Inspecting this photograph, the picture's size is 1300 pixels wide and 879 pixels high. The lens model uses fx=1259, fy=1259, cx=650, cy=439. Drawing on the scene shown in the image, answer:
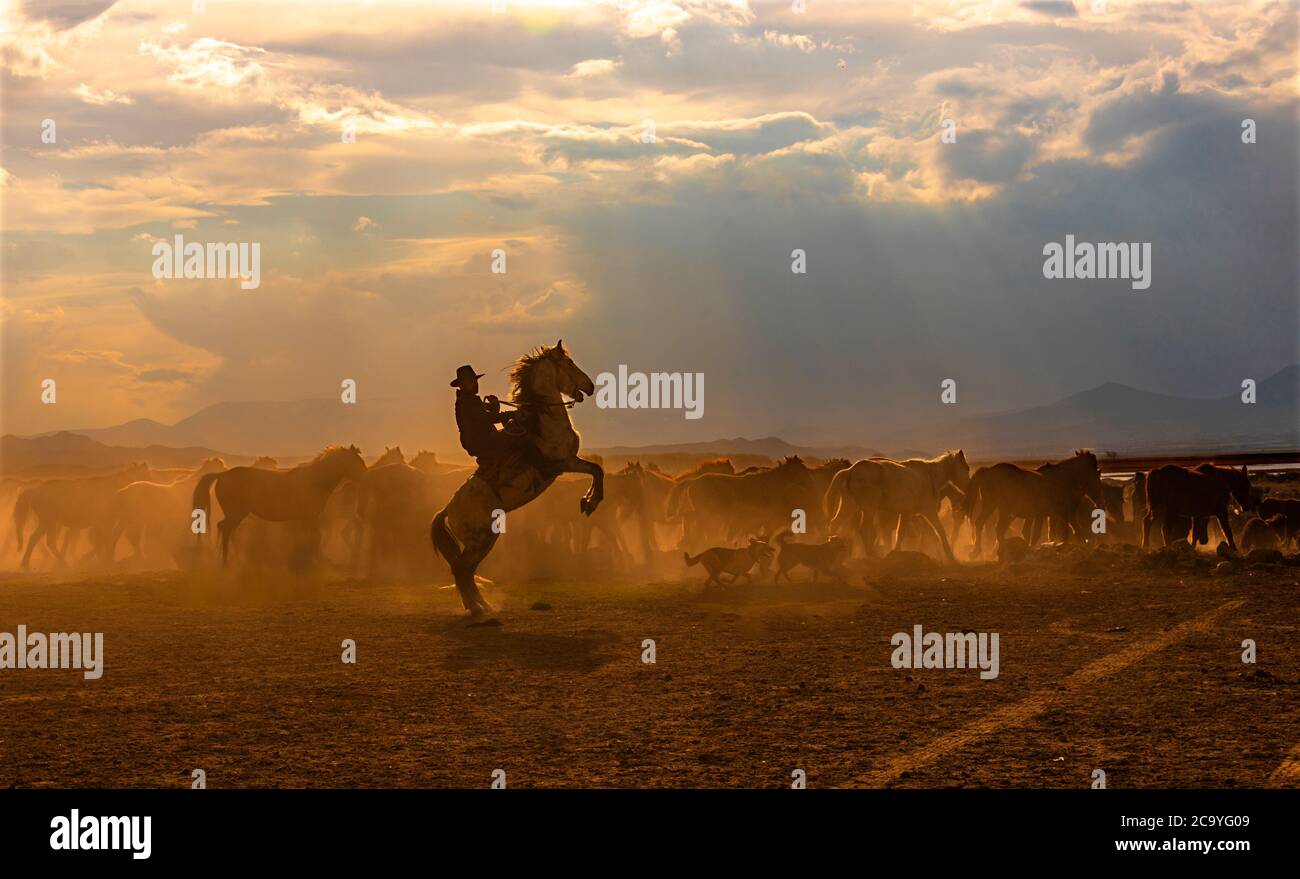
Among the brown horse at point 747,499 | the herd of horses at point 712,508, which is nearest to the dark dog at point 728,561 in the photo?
the herd of horses at point 712,508

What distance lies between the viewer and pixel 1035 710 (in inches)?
399

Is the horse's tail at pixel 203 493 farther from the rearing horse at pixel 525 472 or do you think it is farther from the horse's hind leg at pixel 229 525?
the rearing horse at pixel 525 472

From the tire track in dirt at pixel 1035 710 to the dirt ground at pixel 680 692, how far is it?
0.14 ft

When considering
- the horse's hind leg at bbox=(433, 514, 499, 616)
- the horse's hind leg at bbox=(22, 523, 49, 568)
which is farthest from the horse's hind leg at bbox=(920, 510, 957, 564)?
the horse's hind leg at bbox=(22, 523, 49, 568)

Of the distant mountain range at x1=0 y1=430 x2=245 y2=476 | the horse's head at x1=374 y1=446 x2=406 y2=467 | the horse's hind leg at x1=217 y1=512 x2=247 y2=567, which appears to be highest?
the distant mountain range at x1=0 y1=430 x2=245 y2=476

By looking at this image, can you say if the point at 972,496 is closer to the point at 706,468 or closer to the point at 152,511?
the point at 706,468

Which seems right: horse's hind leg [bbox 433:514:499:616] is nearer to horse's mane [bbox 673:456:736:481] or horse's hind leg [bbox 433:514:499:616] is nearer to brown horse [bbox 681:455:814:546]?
brown horse [bbox 681:455:814:546]

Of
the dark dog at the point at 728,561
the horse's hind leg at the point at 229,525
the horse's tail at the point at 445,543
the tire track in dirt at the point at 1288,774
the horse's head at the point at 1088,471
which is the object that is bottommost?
the tire track in dirt at the point at 1288,774

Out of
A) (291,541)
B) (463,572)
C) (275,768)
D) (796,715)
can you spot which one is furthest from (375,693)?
(291,541)

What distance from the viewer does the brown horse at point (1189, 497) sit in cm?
2233

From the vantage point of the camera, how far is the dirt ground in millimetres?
8523

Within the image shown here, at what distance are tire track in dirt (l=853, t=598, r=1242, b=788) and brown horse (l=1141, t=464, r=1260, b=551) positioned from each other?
8294 millimetres

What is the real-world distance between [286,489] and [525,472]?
26.4 ft
